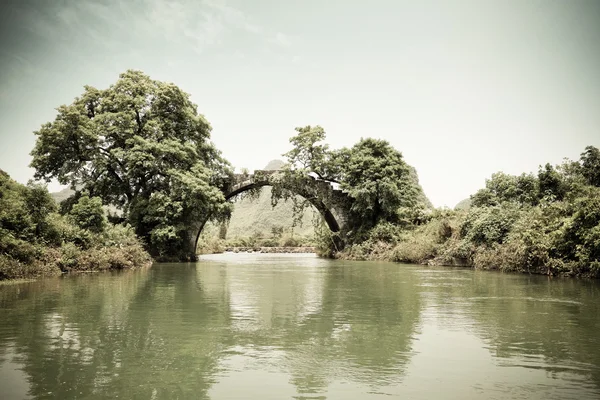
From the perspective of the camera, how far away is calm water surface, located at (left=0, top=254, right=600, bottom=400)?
429 cm

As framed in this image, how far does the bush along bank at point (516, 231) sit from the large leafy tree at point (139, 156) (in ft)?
Answer: 37.2

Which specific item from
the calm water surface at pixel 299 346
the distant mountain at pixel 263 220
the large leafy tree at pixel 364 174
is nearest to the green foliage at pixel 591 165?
the large leafy tree at pixel 364 174

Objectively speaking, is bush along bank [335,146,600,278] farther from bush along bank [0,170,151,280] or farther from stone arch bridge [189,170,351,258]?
bush along bank [0,170,151,280]

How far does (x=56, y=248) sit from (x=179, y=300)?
9709mm

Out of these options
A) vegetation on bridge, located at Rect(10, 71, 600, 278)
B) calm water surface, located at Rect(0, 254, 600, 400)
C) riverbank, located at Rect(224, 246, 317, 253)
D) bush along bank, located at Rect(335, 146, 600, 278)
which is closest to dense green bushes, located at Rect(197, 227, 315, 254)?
riverbank, located at Rect(224, 246, 317, 253)

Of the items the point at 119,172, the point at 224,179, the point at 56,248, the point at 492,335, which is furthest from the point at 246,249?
the point at 492,335

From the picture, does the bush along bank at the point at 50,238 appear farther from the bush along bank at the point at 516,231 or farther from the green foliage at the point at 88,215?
the bush along bank at the point at 516,231

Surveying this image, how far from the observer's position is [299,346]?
5836 millimetres

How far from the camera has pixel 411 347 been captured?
5.85 metres

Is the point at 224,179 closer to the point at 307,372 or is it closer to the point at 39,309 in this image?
the point at 39,309

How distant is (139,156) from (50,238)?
848 cm

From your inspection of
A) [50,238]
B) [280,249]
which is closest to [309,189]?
[50,238]

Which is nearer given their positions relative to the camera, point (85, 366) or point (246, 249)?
point (85, 366)

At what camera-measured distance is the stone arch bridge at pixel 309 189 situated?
108 ft
